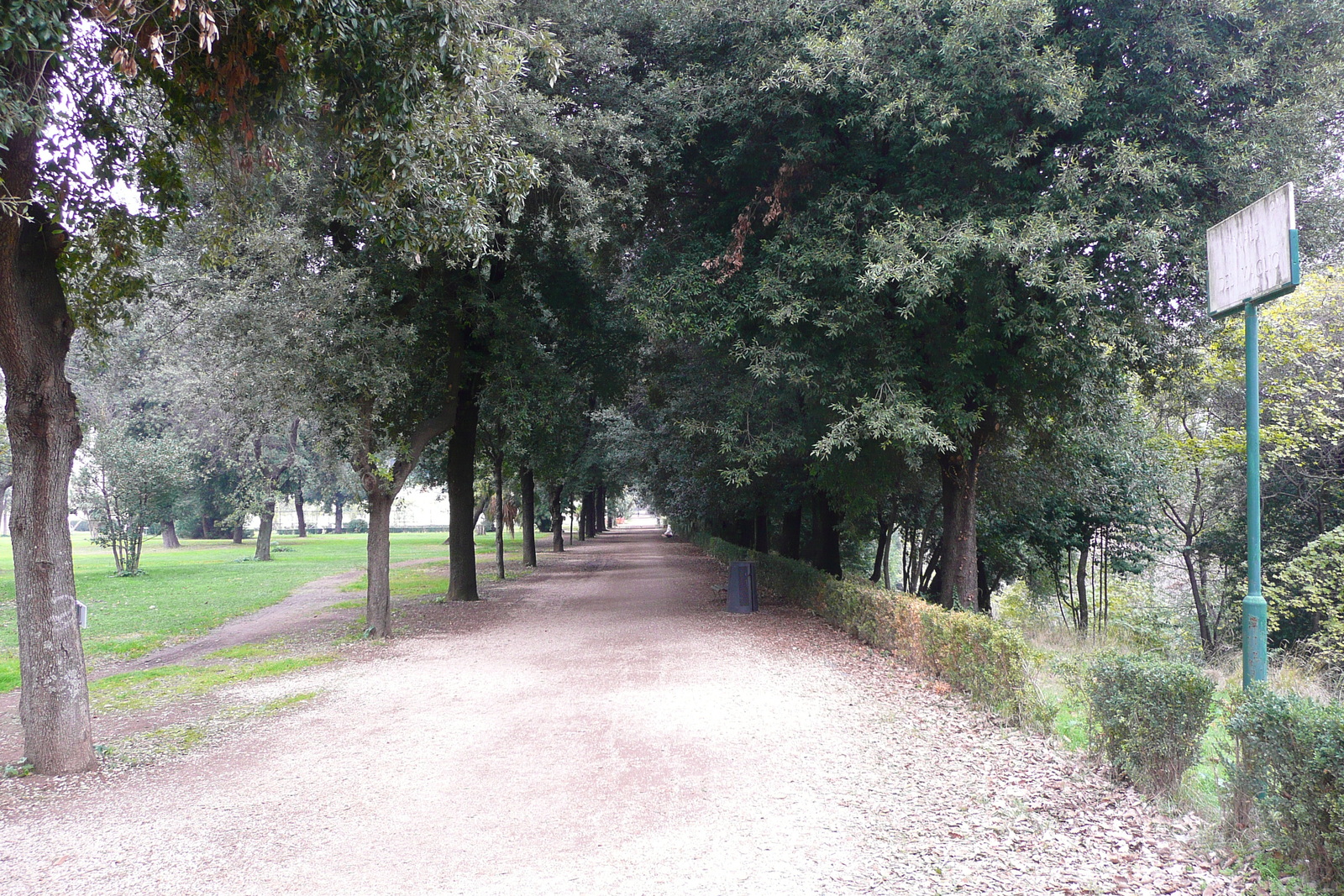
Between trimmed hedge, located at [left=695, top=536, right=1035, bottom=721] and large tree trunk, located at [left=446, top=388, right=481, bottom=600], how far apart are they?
751cm

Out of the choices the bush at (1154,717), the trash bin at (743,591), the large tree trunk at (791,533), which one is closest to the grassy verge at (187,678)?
the trash bin at (743,591)

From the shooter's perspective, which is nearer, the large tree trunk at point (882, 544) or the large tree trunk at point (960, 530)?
the large tree trunk at point (960, 530)

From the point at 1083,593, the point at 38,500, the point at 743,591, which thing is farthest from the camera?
the point at 1083,593

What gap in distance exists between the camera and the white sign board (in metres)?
4.99

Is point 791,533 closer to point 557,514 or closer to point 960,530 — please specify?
point 960,530

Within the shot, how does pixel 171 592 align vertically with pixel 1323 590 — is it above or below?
below

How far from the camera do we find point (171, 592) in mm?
20984

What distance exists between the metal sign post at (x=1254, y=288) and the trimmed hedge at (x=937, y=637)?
2.04 m

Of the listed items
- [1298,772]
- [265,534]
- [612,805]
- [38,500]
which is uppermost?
[38,500]

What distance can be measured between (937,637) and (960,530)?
476cm

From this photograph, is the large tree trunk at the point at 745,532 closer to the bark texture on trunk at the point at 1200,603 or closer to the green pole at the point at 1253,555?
the bark texture on trunk at the point at 1200,603

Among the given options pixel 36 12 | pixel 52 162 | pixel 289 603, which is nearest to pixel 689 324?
pixel 52 162

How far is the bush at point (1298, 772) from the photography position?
3.74 metres

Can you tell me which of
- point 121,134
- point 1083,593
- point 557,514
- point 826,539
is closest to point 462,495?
point 826,539
